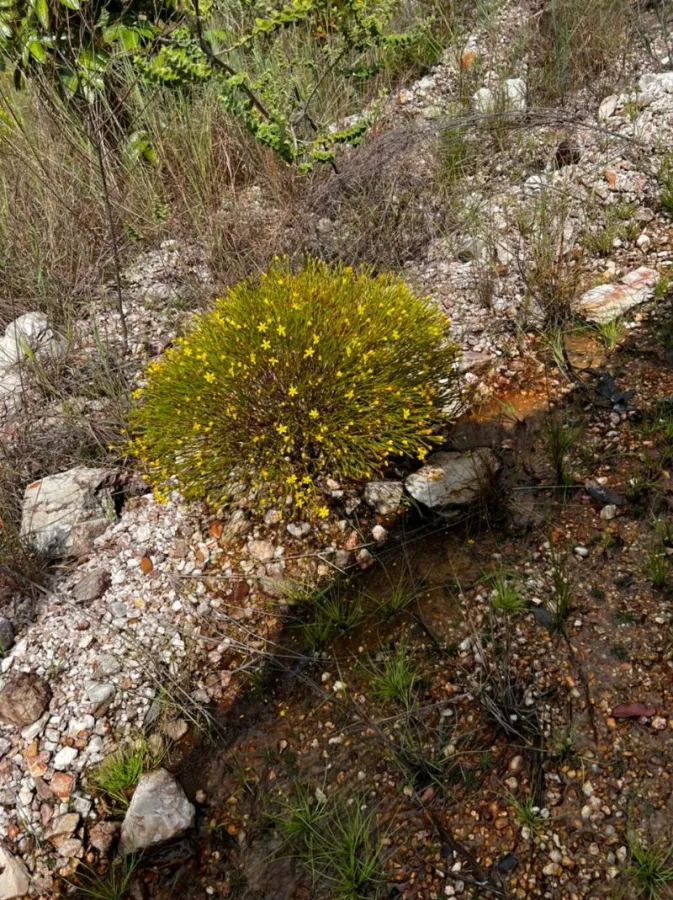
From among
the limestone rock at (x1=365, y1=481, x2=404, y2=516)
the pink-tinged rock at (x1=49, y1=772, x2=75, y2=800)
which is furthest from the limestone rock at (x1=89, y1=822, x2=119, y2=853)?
the limestone rock at (x1=365, y1=481, x2=404, y2=516)

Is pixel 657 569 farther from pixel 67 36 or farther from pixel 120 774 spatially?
pixel 67 36

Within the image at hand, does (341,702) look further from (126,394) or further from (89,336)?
(89,336)

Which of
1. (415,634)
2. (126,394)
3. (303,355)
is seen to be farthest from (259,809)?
(126,394)

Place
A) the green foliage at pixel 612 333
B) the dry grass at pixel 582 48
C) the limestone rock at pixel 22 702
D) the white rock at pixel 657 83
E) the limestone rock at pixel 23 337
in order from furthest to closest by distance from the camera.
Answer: the dry grass at pixel 582 48
the white rock at pixel 657 83
the limestone rock at pixel 23 337
the green foliage at pixel 612 333
the limestone rock at pixel 22 702

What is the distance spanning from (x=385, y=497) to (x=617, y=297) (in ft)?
5.30

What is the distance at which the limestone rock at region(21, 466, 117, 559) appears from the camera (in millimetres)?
2875

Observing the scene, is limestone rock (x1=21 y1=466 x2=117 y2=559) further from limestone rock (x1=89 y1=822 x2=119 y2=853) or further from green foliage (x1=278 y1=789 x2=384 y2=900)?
green foliage (x1=278 y1=789 x2=384 y2=900)

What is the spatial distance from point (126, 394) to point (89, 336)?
0.58m

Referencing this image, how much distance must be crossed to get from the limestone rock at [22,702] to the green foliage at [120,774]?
1.07 ft

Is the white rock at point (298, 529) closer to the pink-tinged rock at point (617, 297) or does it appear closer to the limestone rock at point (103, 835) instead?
the limestone rock at point (103, 835)

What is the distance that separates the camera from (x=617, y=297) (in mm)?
3434

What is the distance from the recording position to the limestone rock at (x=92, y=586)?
270 cm

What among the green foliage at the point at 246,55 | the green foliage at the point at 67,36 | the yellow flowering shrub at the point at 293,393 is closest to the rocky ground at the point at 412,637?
the yellow flowering shrub at the point at 293,393

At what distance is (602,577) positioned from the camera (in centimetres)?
240
